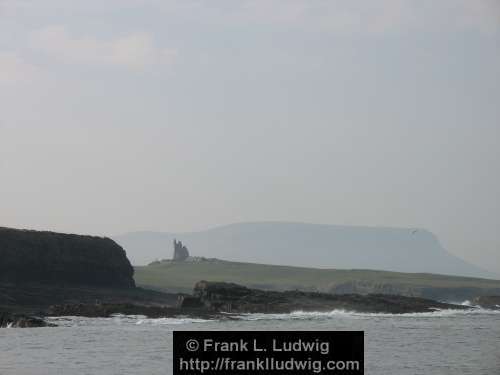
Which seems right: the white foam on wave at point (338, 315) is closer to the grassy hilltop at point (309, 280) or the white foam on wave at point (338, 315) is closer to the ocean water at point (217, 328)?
the ocean water at point (217, 328)

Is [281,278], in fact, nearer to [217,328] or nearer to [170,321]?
[170,321]

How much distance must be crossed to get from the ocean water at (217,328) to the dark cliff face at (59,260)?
1800cm

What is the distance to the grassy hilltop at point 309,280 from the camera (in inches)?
6329

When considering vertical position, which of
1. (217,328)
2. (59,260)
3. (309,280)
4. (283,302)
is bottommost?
(217,328)

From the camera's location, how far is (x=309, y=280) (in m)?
177

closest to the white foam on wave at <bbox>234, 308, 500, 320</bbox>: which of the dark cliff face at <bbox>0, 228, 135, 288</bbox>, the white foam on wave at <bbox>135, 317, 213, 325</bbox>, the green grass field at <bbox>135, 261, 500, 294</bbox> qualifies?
the white foam on wave at <bbox>135, 317, 213, 325</bbox>

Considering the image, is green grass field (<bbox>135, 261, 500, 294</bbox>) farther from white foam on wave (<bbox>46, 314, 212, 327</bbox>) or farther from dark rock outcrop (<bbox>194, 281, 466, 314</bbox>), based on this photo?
white foam on wave (<bbox>46, 314, 212, 327</bbox>)

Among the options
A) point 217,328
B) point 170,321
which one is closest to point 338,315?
point 170,321

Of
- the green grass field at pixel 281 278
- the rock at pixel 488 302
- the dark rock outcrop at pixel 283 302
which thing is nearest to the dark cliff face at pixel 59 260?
the dark rock outcrop at pixel 283 302

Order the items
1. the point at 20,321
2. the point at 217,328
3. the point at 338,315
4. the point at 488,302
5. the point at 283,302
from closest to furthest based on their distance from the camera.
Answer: the point at 217,328
the point at 20,321
the point at 338,315
the point at 283,302
the point at 488,302

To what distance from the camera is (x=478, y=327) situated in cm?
7544

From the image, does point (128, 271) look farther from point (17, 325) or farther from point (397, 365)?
point (397, 365)

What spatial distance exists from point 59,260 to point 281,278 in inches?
3544

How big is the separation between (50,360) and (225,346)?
79.6 feet
